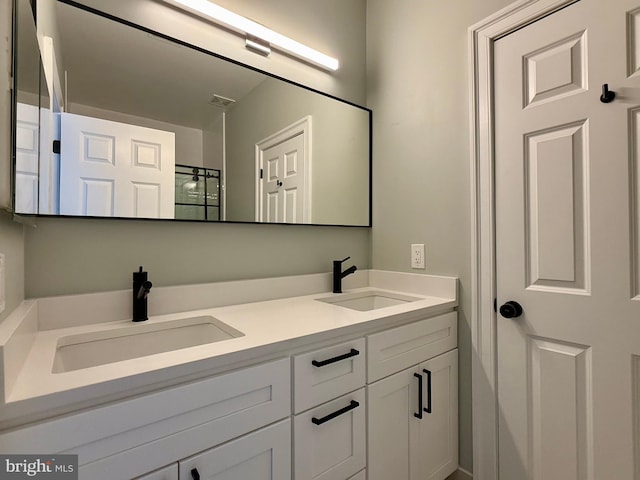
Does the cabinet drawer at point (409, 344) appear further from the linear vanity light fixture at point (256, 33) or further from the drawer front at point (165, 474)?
the linear vanity light fixture at point (256, 33)

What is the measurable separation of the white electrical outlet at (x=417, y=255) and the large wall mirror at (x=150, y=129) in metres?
0.48

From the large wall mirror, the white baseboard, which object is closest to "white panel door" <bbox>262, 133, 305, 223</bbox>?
the large wall mirror

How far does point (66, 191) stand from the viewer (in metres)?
1.04

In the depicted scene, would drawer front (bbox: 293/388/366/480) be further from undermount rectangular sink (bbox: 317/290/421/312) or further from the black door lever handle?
the black door lever handle

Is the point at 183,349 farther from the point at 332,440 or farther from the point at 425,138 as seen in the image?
the point at 425,138

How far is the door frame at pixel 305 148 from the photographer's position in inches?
59.0

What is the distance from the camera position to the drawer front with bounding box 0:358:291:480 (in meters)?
0.60

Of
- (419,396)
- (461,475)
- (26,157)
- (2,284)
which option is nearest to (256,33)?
(26,157)

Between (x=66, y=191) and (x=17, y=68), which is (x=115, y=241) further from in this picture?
(x=17, y=68)

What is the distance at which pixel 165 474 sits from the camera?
27.8 inches

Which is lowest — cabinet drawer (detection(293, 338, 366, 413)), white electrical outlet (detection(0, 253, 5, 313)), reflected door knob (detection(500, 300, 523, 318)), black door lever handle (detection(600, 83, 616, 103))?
cabinet drawer (detection(293, 338, 366, 413))

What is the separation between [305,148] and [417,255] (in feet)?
2.57

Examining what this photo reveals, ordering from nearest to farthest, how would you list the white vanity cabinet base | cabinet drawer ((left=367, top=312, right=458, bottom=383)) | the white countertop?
the white countertop → the white vanity cabinet base → cabinet drawer ((left=367, top=312, right=458, bottom=383))

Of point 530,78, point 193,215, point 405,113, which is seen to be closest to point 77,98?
point 193,215
